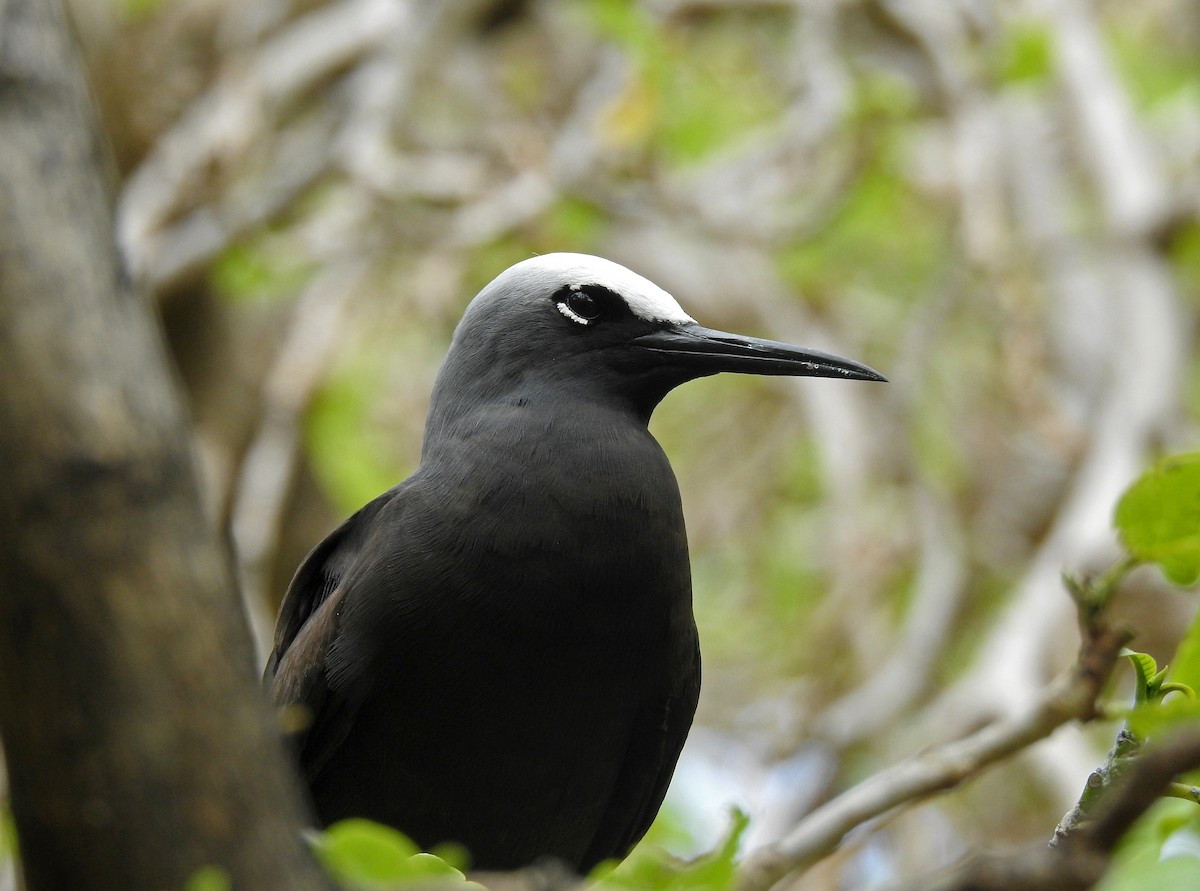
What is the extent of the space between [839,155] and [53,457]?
6.13 metres

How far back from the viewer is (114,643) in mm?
1386

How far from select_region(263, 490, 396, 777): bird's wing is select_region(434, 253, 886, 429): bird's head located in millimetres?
433

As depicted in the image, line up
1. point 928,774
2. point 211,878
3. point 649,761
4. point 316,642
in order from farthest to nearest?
point 649,761, point 316,642, point 928,774, point 211,878

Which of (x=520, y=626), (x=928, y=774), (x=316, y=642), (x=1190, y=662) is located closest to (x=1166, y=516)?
(x=1190, y=662)

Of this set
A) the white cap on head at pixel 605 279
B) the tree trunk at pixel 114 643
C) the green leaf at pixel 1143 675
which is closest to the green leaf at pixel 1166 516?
the green leaf at pixel 1143 675

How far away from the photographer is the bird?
2.77 metres

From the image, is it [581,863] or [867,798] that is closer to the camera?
[867,798]

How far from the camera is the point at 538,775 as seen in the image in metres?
2.90

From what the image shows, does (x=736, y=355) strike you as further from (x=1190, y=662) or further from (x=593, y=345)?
(x=1190, y=662)

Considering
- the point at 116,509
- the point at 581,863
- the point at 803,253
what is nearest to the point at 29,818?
the point at 116,509

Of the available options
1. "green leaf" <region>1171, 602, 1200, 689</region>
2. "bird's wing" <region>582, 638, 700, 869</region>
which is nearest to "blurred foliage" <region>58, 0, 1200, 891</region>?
"bird's wing" <region>582, 638, 700, 869</region>

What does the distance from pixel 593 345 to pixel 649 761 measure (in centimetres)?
95

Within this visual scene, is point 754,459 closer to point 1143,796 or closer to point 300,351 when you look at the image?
point 300,351

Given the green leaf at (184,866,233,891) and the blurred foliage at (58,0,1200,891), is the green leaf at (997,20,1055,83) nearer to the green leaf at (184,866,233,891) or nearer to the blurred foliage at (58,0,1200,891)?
the blurred foliage at (58,0,1200,891)
